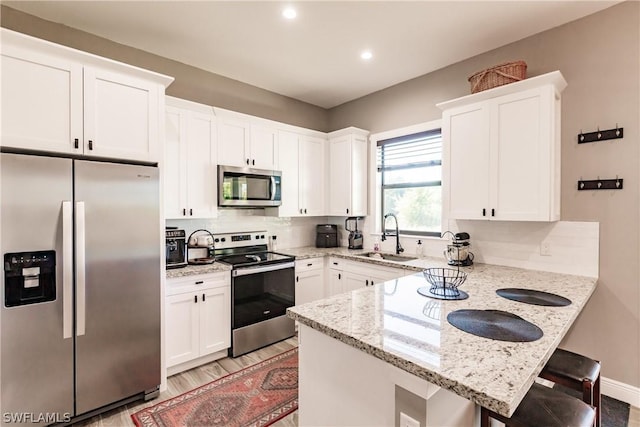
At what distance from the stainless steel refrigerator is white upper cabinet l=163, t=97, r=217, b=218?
58cm

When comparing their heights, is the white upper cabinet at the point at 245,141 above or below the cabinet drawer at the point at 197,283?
above

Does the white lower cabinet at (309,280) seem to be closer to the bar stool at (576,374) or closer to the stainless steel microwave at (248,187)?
the stainless steel microwave at (248,187)

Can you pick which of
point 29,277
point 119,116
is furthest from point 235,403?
point 119,116

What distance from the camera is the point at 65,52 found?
1.96 meters

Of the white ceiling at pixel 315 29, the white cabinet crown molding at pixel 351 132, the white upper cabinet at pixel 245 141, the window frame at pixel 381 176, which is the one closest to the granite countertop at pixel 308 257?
the window frame at pixel 381 176

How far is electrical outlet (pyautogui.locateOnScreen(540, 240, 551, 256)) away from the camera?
2568mm

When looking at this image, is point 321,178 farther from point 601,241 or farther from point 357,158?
point 601,241

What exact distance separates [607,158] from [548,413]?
204cm

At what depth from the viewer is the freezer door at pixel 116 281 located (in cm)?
199

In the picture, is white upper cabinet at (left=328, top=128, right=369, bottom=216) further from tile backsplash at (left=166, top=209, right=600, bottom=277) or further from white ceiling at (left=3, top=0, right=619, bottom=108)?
white ceiling at (left=3, top=0, right=619, bottom=108)

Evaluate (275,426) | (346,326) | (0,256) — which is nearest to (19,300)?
(0,256)

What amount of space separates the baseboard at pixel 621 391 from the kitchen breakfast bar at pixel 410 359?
40.6 inches

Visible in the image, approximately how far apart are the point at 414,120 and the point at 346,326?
2875 mm

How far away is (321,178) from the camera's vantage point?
4117 mm
